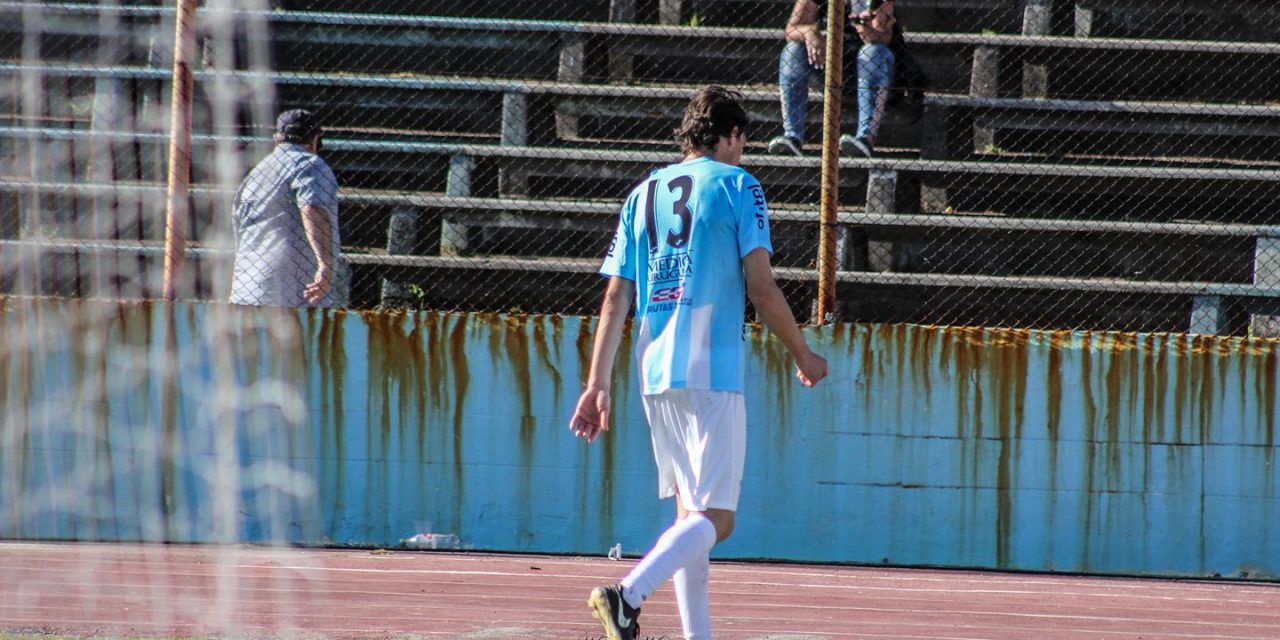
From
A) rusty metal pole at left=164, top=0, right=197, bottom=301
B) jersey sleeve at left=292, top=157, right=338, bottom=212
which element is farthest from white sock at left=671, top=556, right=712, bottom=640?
rusty metal pole at left=164, top=0, right=197, bottom=301

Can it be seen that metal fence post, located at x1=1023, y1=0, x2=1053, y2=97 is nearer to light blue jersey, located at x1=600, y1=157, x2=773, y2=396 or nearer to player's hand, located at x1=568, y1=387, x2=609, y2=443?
light blue jersey, located at x1=600, y1=157, x2=773, y2=396

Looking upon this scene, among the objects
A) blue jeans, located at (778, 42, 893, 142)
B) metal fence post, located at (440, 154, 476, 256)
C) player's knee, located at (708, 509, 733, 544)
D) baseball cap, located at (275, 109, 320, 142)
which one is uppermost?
blue jeans, located at (778, 42, 893, 142)

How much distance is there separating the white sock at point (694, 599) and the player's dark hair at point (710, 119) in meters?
1.29

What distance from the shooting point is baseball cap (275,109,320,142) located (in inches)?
298

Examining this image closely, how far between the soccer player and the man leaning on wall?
331cm

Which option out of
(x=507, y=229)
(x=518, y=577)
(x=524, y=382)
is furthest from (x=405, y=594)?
(x=507, y=229)

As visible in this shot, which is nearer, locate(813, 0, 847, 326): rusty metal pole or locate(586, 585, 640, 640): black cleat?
locate(586, 585, 640, 640): black cleat

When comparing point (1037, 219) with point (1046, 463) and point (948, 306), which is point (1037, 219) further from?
point (1046, 463)

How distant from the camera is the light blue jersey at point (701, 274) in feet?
14.9

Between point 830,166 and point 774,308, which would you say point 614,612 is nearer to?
point 774,308

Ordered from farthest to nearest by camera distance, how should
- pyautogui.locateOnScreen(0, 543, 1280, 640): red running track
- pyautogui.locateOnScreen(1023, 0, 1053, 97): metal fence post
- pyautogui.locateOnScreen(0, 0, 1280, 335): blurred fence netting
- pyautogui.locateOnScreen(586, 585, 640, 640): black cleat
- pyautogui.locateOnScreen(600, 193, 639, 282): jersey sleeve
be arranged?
pyautogui.locateOnScreen(1023, 0, 1053, 97): metal fence post, pyautogui.locateOnScreen(0, 0, 1280, 335): blurred fence netting, pyautogui.locateOnScreen(0, 543, 1280, 640): red running track, pyautogui.locateOnScreen(600, 193, 639, 282): jersey sleeve, pyautogui.locateOnScreen(586, 585, 640, 640): black cleat

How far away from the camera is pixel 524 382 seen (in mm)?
7758

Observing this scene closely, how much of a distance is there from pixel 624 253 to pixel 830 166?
305 cm

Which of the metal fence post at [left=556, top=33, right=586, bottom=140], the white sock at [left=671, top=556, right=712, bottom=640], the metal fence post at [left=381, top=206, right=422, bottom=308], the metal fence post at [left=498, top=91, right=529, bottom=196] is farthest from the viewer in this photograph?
the metal fence post at [left=556, top=33, right=586, bottom=140]
